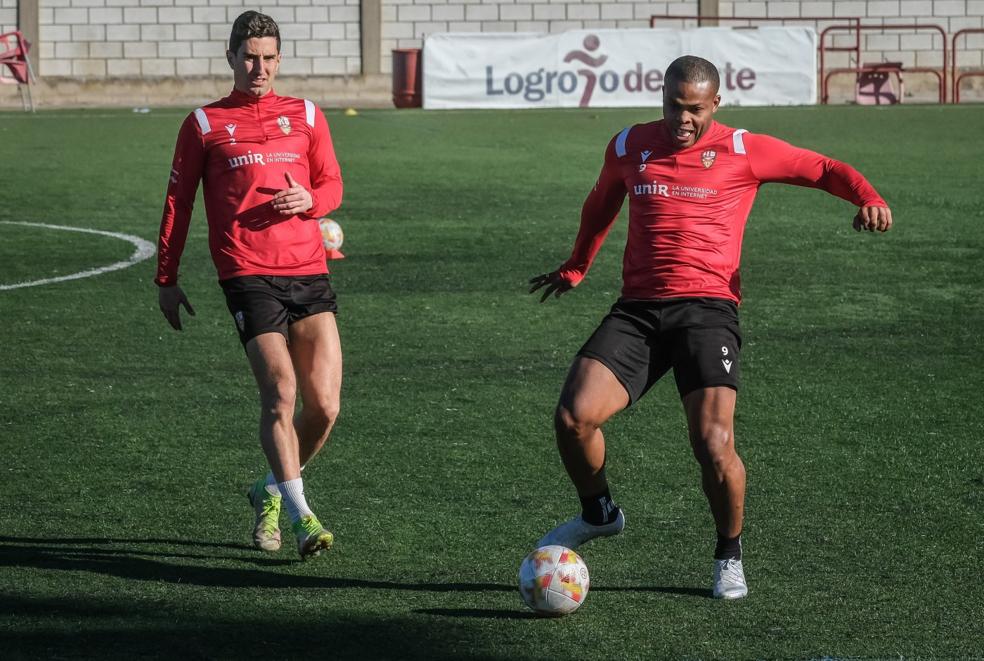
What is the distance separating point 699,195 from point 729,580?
1428 mm

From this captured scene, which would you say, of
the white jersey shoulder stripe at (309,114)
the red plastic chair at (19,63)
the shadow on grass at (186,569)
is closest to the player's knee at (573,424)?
the shadow on grass at (186,569)

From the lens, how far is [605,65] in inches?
1103

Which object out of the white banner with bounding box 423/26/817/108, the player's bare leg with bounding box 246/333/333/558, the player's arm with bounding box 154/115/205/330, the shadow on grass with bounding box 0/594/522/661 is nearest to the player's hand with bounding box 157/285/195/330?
the player's arm with bounding box 154/115/205/330

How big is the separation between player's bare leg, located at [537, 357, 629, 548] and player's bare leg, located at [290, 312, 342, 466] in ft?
3.43

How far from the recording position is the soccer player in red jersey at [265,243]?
5.86m

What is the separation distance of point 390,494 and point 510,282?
5.46m

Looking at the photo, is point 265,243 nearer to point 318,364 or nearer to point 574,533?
point 318,364

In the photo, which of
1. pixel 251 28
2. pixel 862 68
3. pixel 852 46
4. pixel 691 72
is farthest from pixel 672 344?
pixel 852 46

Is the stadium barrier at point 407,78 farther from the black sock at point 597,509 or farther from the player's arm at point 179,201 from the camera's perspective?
the black sock at point 597,509

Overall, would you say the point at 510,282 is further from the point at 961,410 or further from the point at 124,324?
the point at 961,410

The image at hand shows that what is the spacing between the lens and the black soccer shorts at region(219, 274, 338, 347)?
590 centimetres

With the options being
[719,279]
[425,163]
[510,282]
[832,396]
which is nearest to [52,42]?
[425,163]

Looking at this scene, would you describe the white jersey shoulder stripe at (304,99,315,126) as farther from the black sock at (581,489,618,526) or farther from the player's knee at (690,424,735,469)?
the player's knee at (690,424,735,469)

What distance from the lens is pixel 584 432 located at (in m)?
5.39
